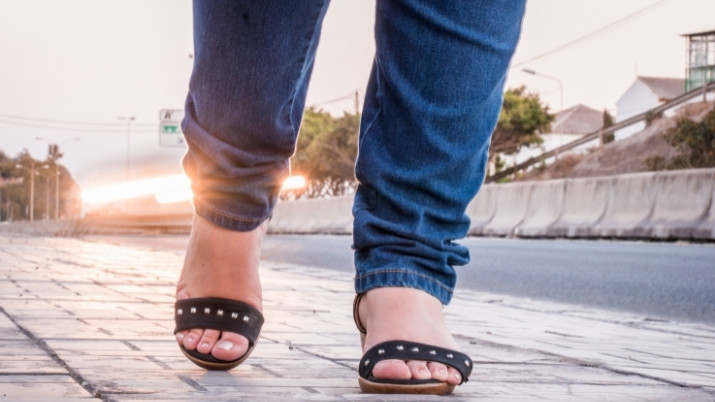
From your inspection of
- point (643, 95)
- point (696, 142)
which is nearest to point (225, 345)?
point (696, 142)

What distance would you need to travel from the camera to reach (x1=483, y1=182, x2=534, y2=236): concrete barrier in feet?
56.7

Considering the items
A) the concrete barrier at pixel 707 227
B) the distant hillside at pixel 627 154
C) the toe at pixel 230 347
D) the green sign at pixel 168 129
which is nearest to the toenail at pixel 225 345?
the toe at pixel 230 347

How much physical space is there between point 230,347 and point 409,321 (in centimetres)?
40

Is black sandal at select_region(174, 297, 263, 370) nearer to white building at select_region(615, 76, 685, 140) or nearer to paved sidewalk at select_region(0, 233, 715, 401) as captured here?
paved sidewalk at select_region(0, 233, 715, 401)

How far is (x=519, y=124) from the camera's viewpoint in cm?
7112

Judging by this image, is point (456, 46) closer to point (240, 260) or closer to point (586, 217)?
point (240, 260)

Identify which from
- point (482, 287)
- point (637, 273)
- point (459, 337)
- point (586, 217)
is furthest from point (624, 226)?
point (459, 337)

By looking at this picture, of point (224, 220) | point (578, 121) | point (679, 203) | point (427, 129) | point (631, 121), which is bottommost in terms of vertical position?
point (679, 203)

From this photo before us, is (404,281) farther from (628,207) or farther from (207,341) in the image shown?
(628,207)

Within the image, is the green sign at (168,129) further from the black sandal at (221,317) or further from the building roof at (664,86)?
the building roof at (664,86)

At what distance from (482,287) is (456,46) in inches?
249

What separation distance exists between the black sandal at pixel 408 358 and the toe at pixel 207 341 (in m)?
0.36

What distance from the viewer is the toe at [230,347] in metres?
2.37

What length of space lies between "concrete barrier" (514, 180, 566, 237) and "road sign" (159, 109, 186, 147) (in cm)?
1642
